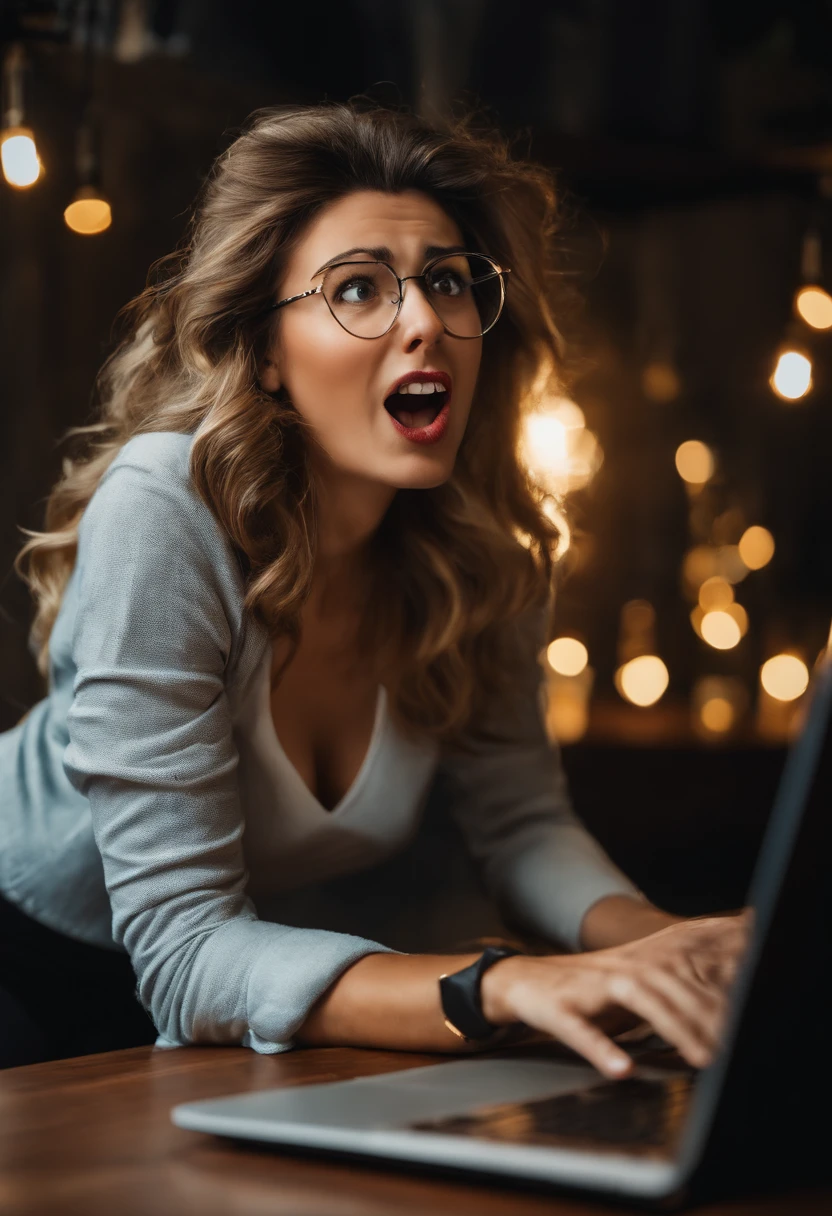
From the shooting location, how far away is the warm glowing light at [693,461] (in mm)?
4309

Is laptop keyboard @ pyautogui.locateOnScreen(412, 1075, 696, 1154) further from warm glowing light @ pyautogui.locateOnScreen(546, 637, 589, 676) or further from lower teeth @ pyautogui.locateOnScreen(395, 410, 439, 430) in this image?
warm glowing light @ pyautogui.locateOnScreen(546, 637, 589, 676)

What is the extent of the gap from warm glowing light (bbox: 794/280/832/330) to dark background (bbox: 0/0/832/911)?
0.40 metres

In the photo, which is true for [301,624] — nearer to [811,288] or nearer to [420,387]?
[420,387]

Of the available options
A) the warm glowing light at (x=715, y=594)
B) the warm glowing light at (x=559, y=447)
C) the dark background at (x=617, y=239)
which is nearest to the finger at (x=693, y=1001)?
the warm glowing light at (x=559, y=447)

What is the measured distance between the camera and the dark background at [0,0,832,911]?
283 centimetres

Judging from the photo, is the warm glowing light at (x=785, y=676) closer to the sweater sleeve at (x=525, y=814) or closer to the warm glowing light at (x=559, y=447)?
the warm glowing light at (x=559, y=447)

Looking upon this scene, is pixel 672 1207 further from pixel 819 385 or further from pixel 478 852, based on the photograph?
pixel 819 385

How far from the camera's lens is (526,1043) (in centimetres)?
102

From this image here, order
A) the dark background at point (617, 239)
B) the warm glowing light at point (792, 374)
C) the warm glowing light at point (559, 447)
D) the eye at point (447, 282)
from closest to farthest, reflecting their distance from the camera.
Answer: the eye at point (447, 282) → the warm glowing light at point (559, 447) → the warm glowing light at point (792, 374) → the dark background at point (617, 239)

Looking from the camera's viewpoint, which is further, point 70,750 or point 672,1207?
point 70,750

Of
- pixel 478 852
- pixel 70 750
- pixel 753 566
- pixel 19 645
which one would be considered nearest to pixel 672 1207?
pixel 70 750

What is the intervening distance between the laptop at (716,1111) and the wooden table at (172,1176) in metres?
0.01

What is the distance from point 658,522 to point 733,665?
530 mm

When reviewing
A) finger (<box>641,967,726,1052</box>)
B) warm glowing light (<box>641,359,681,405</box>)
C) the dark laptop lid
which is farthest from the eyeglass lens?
warm glowing light (<box>641,359,681,405</box>)
